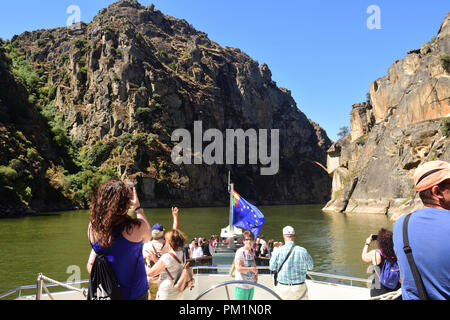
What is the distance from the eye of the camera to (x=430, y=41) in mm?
62219

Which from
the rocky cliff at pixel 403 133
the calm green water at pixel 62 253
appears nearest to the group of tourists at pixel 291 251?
the calm green water at pixel 62 253

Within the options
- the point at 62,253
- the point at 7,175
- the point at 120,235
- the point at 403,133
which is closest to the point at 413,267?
the point at 120,235

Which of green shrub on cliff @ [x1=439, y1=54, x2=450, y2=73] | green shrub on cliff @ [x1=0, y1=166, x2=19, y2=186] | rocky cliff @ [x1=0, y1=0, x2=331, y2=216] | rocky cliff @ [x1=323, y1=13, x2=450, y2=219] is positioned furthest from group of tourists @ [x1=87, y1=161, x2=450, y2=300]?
rocky cliff @ [x1=0, y1=0, x2=331, y2=216]

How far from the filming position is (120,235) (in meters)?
2.97

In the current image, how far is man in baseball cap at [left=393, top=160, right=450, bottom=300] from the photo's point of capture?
86.1 inches

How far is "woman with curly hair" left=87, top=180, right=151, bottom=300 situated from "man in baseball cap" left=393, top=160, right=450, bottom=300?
2.16m

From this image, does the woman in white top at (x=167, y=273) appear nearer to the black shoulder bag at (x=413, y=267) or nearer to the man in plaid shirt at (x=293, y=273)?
the man in plaid shirt at (x=293, y=273)

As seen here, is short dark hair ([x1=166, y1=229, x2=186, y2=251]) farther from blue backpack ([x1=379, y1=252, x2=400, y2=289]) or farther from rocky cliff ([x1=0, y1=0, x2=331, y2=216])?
rocky cliff ([x1=0, y1=0, x2=331, y2=216])

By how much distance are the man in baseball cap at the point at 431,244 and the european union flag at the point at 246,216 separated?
909 cm

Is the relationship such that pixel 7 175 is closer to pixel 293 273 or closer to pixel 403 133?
pixel 293 273

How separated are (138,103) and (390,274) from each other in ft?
312

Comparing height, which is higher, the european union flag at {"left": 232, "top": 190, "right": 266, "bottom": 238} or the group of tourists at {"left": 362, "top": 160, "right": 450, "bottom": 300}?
the group of tourists at {"left": 362, "top": 160, "right": 450, "bottom": 300}

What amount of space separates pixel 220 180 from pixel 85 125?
4584cm

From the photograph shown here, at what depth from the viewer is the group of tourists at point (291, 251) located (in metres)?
2.22
